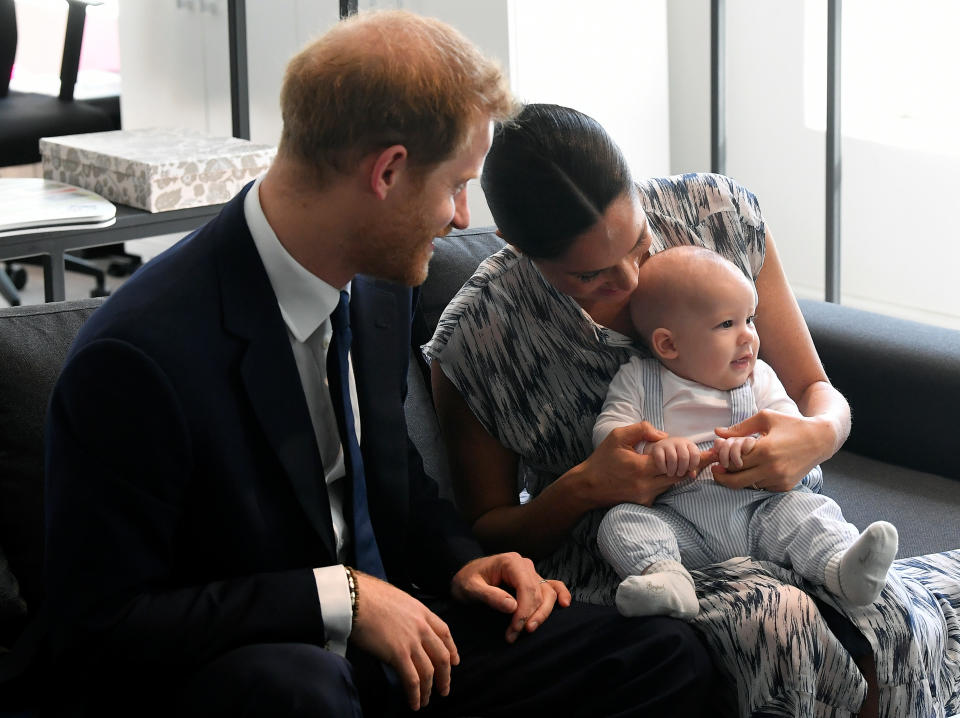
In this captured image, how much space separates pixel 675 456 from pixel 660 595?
0.59 feet

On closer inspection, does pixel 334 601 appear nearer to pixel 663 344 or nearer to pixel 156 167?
pixel 663 344

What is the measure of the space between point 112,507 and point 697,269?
834 mm

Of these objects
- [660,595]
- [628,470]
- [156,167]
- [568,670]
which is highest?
[156,167]

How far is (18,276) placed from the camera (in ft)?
15.6

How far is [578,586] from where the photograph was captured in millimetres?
1752

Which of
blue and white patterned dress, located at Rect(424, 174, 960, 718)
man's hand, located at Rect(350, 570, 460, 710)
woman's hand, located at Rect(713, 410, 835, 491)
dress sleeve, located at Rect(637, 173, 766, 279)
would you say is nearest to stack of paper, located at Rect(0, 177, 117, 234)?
blue and white patterned dress, located at Rect(424, 174, 960, 718)

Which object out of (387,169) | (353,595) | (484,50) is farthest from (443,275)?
(484,50)

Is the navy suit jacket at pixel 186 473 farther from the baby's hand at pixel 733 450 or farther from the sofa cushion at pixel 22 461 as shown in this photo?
the baby's hand at pixel 733 450

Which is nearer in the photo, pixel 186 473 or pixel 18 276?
pixel 186 473

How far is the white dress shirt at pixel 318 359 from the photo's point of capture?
4.55 feet

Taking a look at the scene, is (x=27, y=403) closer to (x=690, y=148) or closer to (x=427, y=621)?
(x=427, y=621)

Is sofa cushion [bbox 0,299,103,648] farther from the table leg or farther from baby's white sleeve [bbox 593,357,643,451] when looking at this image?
baby's white sleeve [bbox 593,357,643,451]

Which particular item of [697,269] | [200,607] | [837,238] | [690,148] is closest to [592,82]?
[690,148]

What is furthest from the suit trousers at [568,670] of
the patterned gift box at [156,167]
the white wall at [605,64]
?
the white wall at [605,64]
